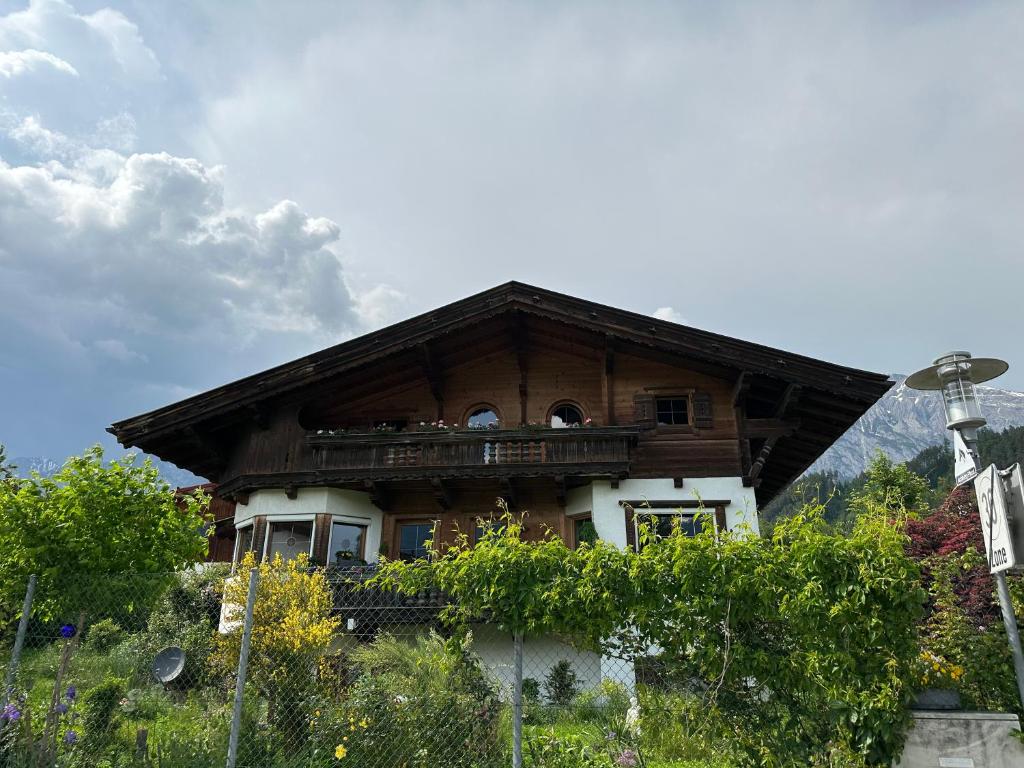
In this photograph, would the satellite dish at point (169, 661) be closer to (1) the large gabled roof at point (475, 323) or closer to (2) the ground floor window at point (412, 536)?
(2) the ground floor window at point (412, 536)

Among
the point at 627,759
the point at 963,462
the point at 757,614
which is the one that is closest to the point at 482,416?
the point at 627,759

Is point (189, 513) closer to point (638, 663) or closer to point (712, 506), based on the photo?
point (638, 663)

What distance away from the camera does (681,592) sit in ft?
20.1

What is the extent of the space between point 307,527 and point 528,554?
1152 centimetres

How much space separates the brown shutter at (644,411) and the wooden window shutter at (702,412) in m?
0.93

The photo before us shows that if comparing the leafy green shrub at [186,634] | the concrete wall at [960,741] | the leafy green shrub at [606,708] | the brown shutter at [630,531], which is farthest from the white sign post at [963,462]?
the brown shutter at [630,531]

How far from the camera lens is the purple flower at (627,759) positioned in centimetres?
612

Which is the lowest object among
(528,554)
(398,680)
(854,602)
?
(398,680)

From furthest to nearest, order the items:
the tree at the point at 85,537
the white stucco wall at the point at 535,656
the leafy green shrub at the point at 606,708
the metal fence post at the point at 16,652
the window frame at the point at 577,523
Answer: the window frame at the point at 577,523 < the white stucco wall at the point at 535,656 < the tree at the point at 85,537 < the metal fence post at the point at 16,652 < the leafy green shrub at the point at 606,708

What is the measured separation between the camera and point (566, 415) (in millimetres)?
17812

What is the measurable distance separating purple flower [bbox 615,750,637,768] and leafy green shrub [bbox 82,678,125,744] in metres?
5.42

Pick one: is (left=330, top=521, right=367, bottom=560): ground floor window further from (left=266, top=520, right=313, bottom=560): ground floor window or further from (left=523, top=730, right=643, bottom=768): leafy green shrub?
(left=523, top=730, right=643, bottom=768): leafy green shrub

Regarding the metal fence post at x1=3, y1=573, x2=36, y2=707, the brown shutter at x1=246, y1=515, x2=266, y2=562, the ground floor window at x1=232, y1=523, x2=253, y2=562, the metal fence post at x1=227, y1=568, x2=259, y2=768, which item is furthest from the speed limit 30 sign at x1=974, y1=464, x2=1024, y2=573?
the ground floor window at x1=232, y1=523, x2=253, y2=562

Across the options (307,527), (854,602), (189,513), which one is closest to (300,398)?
(307,527)
